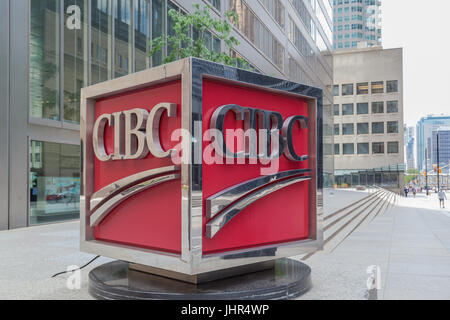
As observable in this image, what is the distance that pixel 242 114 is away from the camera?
15.3ft

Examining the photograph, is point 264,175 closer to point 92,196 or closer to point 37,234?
point 92,196

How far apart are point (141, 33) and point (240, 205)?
1659 cm

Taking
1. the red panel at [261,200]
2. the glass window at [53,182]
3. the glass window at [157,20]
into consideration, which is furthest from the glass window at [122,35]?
the red panel at [261,200]

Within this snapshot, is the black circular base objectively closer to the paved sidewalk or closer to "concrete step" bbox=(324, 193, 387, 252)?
the paved sidewalk

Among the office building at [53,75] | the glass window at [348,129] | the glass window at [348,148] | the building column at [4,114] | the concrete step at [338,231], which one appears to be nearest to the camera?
the concrete step at [338,231]

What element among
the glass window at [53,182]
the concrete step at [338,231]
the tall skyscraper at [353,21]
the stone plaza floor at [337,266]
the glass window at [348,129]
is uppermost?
the tall skyscraper at [353,21]

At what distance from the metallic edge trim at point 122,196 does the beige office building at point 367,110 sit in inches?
2947

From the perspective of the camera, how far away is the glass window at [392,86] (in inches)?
3095

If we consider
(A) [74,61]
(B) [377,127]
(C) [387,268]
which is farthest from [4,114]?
(B) [377,127]

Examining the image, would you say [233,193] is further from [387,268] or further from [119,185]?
[387,268]

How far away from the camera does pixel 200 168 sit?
423 centimetres

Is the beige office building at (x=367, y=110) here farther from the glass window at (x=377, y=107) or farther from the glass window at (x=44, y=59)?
the glass window at (x=44, y=59)
